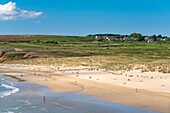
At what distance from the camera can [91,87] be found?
34062mm

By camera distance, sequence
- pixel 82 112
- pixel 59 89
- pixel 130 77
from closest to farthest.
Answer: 1. pixel 82 112
2. pixel 59 89
3. pixel 130 77

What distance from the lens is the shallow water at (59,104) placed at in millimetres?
22422

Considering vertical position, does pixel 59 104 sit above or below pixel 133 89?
below

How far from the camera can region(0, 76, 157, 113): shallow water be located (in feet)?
73.6

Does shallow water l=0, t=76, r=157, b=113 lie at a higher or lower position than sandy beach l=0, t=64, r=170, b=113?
lower

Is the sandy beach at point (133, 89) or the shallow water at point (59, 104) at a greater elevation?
the sandy beach at point (133, 89)

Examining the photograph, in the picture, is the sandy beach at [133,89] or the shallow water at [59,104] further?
the sandy beach at [133,89]

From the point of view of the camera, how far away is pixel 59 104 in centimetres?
2500

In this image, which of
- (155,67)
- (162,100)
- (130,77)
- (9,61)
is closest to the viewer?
(162,100)

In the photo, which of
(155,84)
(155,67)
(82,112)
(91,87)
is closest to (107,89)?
(91,87)

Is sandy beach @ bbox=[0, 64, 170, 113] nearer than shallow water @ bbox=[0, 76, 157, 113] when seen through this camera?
No

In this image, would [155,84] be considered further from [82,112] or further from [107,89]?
[82,112]

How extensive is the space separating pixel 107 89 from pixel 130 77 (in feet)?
26.4

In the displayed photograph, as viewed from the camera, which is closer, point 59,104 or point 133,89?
point 59,104
